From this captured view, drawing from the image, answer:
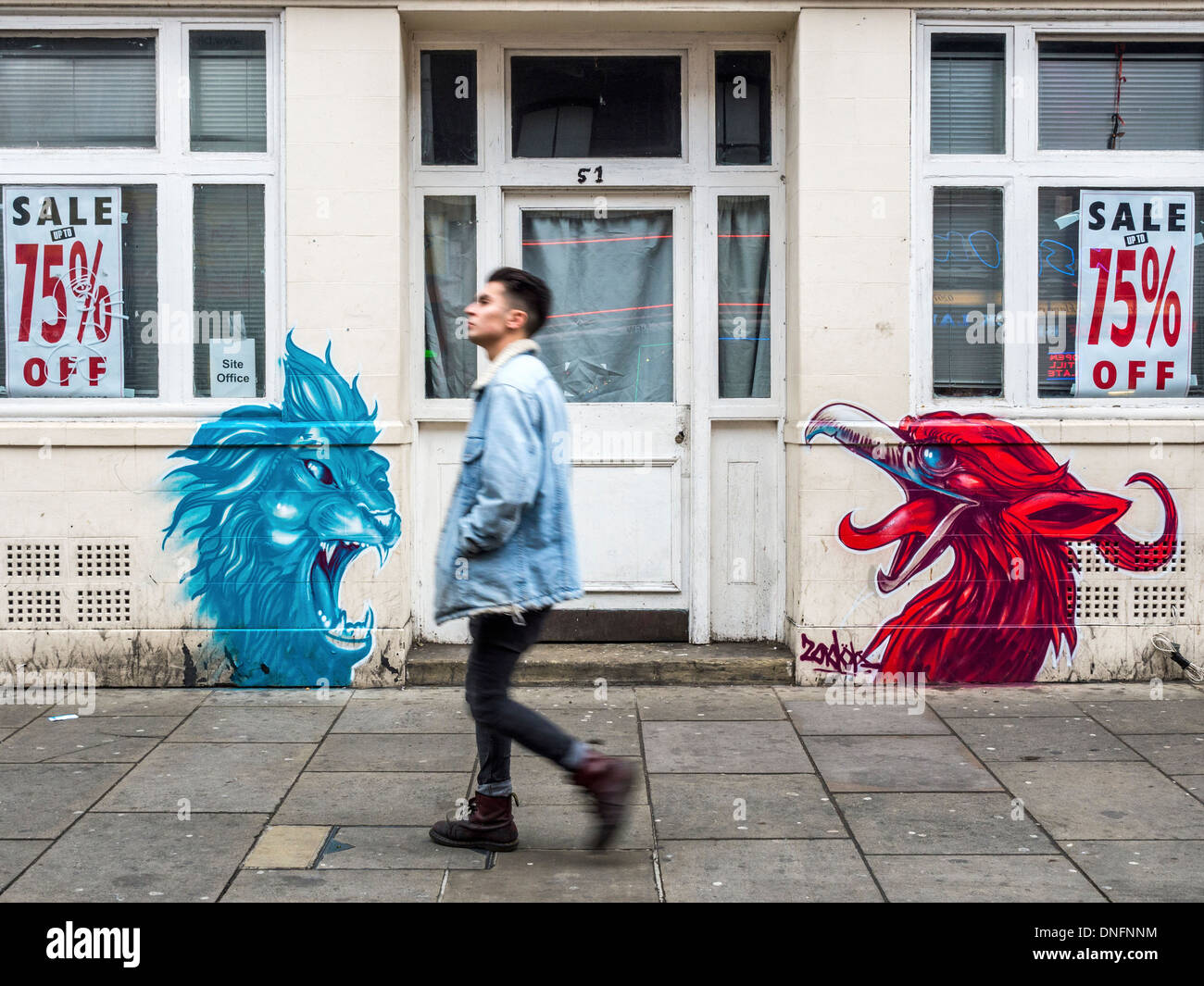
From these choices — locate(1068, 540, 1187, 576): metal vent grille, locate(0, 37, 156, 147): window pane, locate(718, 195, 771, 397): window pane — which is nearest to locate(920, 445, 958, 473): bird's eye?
locate(1068, 540, 1187, 576): metal vent grille

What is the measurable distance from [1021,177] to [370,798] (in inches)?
187

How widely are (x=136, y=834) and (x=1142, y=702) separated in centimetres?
489

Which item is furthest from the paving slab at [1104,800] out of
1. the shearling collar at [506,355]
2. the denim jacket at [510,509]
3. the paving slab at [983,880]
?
the shearling collar at [506,355]

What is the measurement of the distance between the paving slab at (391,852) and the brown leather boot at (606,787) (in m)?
0.49

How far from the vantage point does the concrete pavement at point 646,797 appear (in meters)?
4.50

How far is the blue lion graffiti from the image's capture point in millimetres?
7148

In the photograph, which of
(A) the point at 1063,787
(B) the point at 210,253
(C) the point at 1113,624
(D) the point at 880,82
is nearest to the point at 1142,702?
(C) the point at 1113,624

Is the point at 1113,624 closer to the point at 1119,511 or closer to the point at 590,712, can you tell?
the point at 1119,511

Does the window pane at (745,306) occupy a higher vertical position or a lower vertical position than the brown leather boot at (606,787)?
higher

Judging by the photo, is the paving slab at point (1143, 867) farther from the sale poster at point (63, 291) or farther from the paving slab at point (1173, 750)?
the sale poster at point (63, 291)

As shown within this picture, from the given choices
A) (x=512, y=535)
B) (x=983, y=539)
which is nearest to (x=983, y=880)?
(x=512, y=535)

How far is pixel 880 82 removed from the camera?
7125mm

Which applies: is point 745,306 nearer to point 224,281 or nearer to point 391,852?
point 224,281
